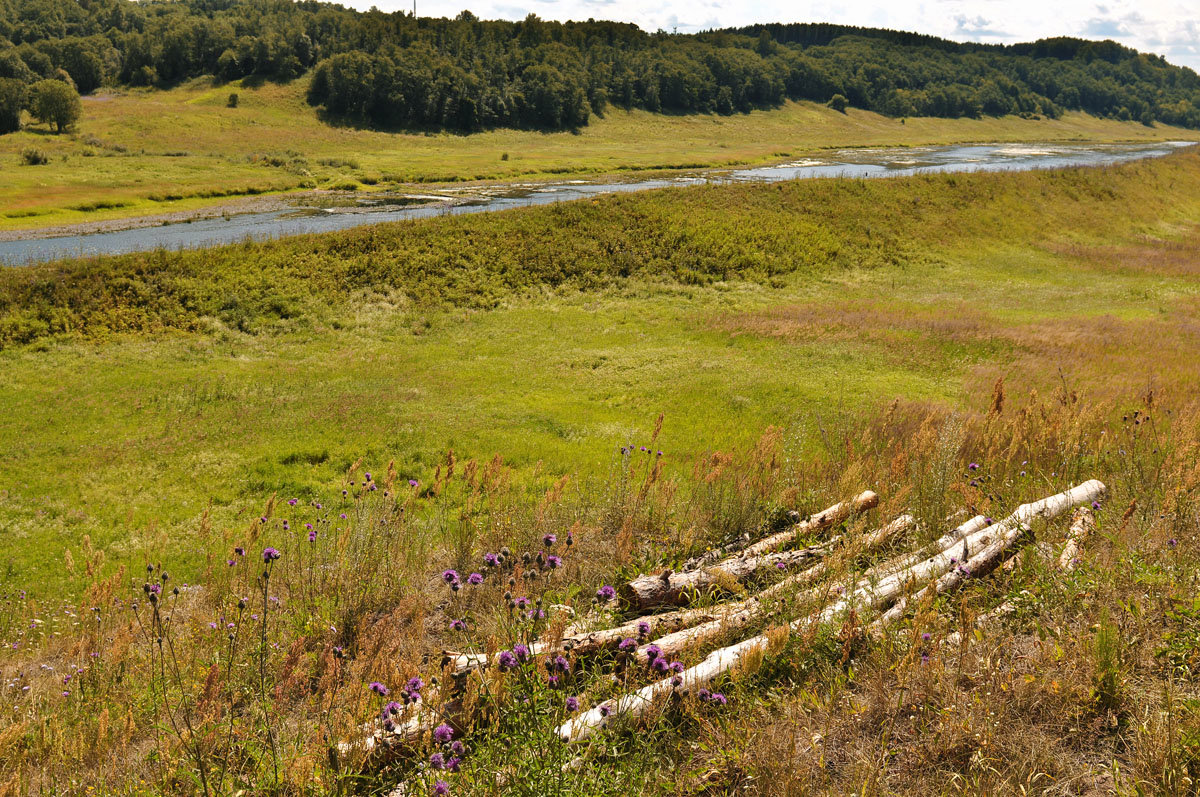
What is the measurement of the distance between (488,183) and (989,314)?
2161 inches

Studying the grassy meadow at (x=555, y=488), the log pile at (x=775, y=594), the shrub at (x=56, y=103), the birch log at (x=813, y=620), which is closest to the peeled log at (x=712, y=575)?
the log pile at (x=775, y=594)

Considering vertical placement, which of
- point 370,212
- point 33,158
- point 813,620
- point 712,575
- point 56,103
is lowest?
point 712,575

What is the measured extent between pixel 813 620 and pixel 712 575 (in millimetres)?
1537

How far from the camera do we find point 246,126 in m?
102

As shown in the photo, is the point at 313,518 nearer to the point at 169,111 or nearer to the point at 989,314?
the point at 989,314

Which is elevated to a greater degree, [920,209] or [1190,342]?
[920,209]

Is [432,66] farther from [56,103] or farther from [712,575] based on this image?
[712,575]

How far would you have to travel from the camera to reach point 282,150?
87.5 m

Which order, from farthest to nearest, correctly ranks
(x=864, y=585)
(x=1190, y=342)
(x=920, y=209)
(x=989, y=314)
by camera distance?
(x=920, y=209) < (x=989, y=314) < (x=1190, y=342) < (x=864, y=585)

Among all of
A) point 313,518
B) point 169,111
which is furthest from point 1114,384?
point 169,111

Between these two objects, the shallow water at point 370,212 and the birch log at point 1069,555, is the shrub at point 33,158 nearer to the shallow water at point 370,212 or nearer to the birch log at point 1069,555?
the shallow water at point 370,212

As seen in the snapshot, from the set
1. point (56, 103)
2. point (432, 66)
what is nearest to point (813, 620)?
point (56, 103)

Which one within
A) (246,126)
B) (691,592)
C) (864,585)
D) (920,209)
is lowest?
(691,592)

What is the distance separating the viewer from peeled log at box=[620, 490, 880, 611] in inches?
257
